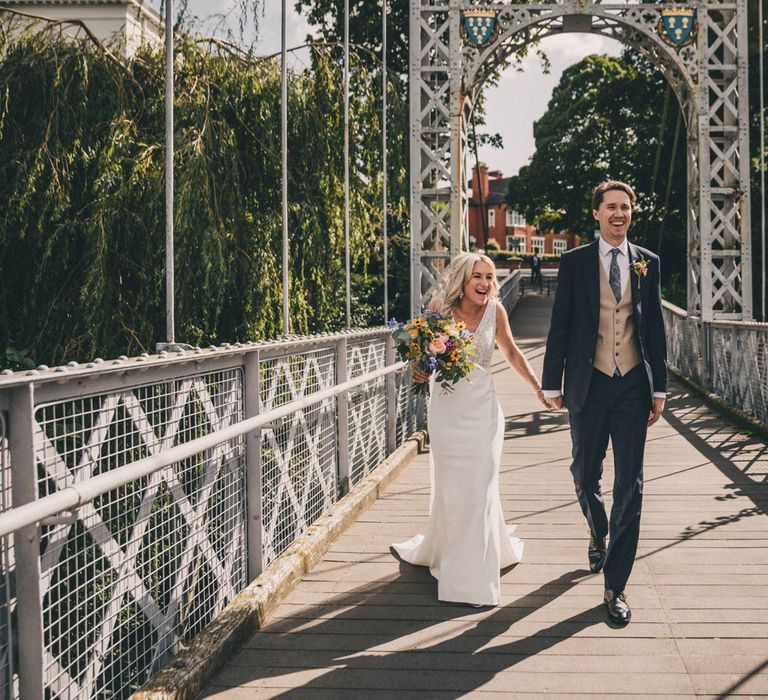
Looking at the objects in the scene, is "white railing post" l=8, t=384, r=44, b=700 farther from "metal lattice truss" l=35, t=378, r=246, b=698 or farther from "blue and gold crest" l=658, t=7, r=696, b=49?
"blue and gold crest" l=658, t=7, r=696, b=49

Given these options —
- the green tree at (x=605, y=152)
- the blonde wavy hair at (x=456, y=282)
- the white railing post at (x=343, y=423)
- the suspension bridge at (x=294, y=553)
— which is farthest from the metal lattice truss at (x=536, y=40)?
the green tree at (x=605, y=152)

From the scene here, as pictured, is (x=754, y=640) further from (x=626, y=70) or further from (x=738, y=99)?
(x=626, y=70)

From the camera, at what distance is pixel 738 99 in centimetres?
1320

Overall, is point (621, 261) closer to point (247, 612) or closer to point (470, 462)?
point (470, 462)

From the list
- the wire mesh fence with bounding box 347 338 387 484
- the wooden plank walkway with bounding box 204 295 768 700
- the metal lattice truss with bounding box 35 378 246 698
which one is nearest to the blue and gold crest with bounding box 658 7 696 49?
the wire mesh fence with bounding box 347 338 387 484

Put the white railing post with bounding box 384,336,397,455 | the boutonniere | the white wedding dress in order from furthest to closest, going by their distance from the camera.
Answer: the white railing post with bounding box 384,336,397,455, the white wedding dress, the boutonniere

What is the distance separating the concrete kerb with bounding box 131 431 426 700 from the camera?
3.14 m

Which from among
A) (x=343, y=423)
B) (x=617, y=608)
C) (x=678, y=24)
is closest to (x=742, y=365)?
(x=678, y=24)

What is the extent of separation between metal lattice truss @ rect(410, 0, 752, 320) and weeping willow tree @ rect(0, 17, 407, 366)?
139 inches

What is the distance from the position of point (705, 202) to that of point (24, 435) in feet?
40.4

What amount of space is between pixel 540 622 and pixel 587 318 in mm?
1350

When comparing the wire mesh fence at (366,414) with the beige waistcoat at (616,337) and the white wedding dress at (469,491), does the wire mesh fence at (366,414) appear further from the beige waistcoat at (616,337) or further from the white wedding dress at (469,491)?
the beige waistcoat at (616,337)

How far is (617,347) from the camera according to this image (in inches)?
168

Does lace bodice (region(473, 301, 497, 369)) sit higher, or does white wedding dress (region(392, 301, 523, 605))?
lace bodice (region(473, 301, 497, 369))
